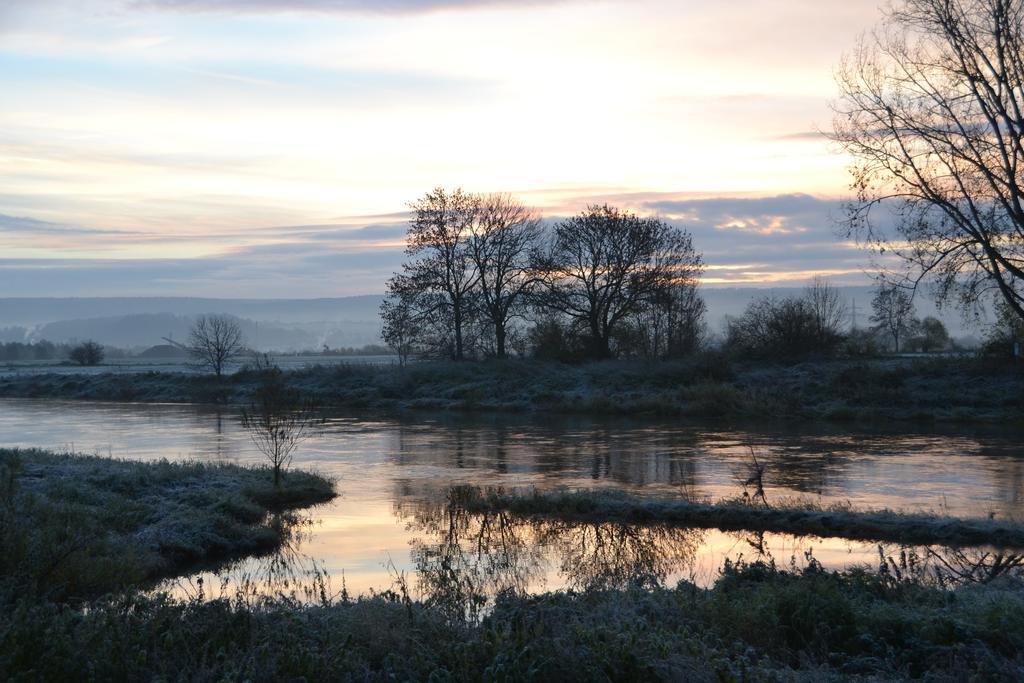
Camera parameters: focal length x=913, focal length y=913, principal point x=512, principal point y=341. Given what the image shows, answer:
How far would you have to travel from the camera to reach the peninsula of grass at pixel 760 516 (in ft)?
47.8

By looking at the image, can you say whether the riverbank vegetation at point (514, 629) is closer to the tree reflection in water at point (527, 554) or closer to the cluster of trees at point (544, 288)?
the tree reflection in water at point (527, 554)

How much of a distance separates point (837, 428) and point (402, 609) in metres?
29.0

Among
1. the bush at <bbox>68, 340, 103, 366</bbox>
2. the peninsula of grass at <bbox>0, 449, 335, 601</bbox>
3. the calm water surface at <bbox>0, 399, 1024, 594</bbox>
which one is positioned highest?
the bush at <bbox>68, 340, 103, 366</bbox>

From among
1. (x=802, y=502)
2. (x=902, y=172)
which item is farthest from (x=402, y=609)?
(x=902, y=172)

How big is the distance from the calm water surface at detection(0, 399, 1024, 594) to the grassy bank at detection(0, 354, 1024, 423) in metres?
3.88

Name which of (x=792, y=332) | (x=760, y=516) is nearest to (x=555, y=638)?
(x=760, y=516)

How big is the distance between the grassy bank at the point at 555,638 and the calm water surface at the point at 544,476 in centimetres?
204

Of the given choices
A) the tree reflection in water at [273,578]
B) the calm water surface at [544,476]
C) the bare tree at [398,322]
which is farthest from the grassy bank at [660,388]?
the tree reflection in water at [273,578]

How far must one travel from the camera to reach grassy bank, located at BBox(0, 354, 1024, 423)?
124ft

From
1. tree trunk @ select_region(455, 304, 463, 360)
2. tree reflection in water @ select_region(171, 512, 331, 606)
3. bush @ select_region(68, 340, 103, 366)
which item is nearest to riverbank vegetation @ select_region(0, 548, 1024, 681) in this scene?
tree reflection in water @ select_region(171, 512, 331, 606)

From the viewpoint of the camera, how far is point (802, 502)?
688 inches

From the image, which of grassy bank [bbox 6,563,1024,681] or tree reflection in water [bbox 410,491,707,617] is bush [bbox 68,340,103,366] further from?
grassy bank [bbox 6,563,1024,681]

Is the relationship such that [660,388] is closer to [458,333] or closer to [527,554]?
[458,333]

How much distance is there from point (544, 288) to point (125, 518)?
44293 mm
